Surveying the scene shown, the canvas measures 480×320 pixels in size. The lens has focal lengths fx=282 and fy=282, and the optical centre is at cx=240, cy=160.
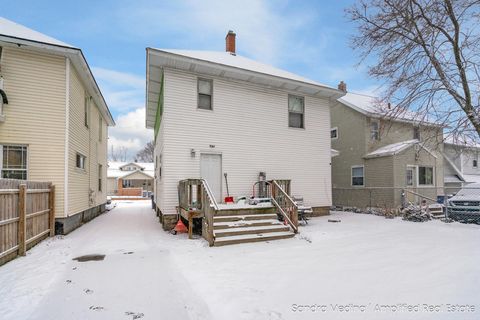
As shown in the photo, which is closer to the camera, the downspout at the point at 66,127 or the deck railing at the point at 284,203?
the deck railing at the point at 284,203

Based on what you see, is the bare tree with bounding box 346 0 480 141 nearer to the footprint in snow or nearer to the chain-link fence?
the chain-link fence

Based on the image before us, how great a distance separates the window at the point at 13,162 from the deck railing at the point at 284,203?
7.80m

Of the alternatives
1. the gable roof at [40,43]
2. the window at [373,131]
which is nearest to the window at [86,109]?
the gable roof at [40,43]

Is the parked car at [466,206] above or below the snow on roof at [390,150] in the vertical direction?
below

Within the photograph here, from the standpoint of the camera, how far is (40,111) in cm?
872

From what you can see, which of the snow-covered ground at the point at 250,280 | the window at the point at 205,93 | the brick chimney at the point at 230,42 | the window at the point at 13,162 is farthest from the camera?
the brick chimney at the point at 230,42

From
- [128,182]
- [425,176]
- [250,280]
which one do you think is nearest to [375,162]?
[425,176]

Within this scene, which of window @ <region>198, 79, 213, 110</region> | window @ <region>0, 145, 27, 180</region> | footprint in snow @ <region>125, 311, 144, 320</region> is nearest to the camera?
footprint in snow @ <region>125, 311, 144, 320</region>

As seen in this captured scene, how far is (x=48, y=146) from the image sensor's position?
875 cm

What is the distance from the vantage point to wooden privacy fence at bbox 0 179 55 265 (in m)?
5.67

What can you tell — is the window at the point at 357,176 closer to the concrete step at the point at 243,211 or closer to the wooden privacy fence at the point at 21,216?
the concrete step at the point at 243,211

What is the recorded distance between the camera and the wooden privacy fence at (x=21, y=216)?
567 cm

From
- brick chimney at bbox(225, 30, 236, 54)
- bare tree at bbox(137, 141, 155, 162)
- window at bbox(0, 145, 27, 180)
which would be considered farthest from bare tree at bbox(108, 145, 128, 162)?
window at bbox(0, 145, 27, 180)

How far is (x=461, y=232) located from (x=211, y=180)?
27.6 ft
